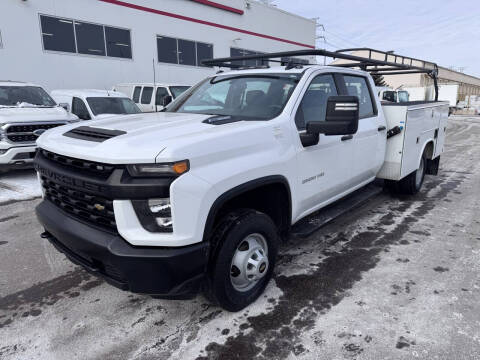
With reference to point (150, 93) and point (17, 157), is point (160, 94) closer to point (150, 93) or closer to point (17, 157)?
point (150, 93)

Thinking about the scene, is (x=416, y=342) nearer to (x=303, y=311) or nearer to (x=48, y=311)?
(x=303, y=311)

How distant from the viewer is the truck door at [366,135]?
4.17 metres

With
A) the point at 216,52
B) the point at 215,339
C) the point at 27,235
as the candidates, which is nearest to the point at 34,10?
the point at 216,52

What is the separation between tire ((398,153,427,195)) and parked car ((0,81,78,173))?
19.8ft

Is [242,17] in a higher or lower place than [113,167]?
higher

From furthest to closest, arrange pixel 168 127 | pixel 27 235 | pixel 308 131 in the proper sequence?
1. pixel 27 235
2. pixel 308 131
3. pixel 168 127

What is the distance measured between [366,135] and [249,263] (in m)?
2.39

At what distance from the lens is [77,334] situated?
261 cm

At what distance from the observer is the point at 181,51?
17062 millimetres

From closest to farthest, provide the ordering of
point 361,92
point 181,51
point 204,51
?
point 361,92, point 181,51, point 204,51

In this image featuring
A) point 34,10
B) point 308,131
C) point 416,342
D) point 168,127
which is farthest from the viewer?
point 34,10

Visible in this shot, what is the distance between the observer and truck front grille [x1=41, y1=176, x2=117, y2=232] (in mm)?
2314

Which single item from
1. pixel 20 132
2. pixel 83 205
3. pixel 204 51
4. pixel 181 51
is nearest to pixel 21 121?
pixel 20 132

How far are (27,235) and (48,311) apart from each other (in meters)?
1.91
